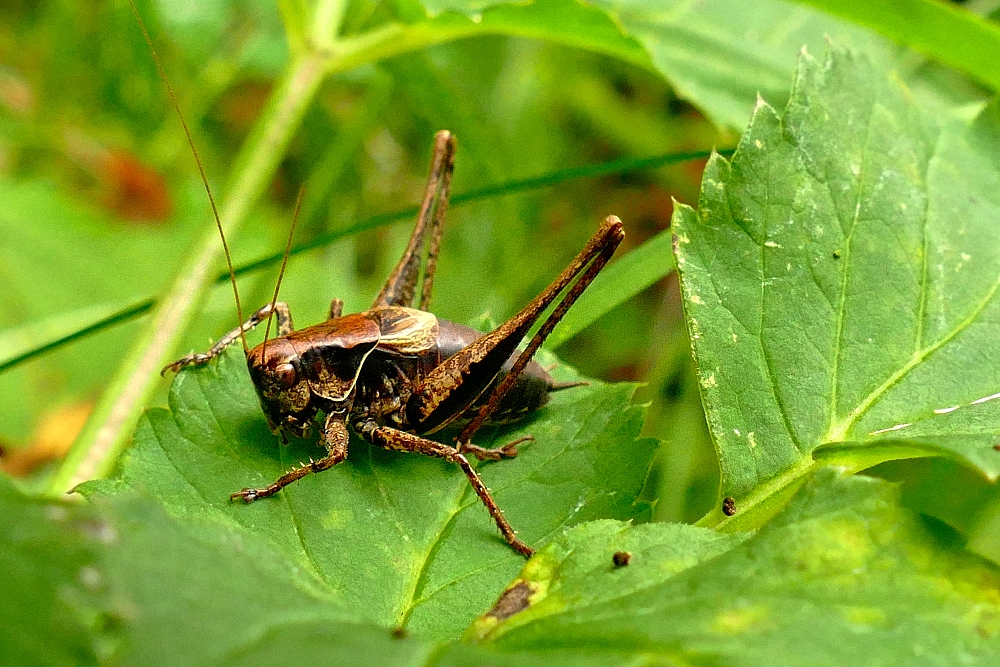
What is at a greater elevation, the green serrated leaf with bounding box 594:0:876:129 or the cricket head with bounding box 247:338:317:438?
the green serrated leaf with bounding box 594:0:876:129

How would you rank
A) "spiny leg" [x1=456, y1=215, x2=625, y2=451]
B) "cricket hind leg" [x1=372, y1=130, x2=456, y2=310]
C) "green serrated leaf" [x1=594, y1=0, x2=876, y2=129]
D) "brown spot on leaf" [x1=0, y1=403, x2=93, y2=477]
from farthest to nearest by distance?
"brown spot on leaf" [x1=0, y1=403, x2=93, y2=477]
"green serrated leaf" [x1=594, y1=0, x2=876, y2=129]
"cricket hind leg" [x1=372, y1=130, x2=456, y2=310]
"spiny leg" [x1=456, y1=215, x2=625, y2=451]

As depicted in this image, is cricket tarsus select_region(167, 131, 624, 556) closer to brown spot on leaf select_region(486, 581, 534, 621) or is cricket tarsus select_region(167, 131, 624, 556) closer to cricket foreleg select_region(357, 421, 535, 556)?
cricket foreleg select_region(357, 421, 535, 556)

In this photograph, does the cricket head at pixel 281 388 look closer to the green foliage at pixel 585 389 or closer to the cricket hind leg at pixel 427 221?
the green foliage at pixel 585 389

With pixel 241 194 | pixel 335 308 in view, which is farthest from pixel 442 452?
pixel 241 194

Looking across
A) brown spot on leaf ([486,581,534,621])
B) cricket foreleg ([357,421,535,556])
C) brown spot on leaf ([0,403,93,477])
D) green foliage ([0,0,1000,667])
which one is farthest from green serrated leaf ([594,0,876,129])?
brown spot on leaf ([0,403,93,477])

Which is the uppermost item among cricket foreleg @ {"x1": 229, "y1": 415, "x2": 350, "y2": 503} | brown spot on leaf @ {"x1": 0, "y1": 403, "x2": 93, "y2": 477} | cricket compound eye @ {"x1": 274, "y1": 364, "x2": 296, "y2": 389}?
cricket compound eye @ {"x1": 274, "y1": 364, "x2": 296, "y2": 389}

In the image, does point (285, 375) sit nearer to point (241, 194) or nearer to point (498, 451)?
point (498, 451)

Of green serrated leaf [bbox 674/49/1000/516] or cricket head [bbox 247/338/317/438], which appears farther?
cricket head [bbox 247/338/317/438]

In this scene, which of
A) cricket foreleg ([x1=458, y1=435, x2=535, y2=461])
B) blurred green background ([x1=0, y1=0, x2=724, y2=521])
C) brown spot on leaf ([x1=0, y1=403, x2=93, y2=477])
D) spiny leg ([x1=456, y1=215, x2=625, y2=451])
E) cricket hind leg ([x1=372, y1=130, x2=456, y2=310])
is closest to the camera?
cricket foreleg ([x1=458, y1=435, x2=535, y2=461])
